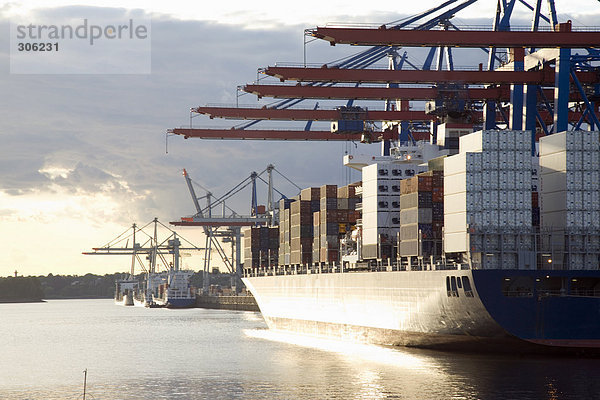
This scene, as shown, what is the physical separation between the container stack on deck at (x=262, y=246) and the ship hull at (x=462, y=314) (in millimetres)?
28980

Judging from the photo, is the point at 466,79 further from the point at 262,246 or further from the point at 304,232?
the point at 262,246

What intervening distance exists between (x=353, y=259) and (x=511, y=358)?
1984cm

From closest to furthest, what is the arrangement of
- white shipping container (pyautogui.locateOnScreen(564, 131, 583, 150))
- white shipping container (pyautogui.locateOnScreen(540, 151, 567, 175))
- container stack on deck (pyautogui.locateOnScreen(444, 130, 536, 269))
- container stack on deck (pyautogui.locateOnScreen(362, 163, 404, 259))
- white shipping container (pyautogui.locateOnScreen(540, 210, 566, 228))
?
container stack on deck (pyautogui.locateOnScreen(444, 130, 536, 269)) < white shipping container (pyautogui.locateOnScreen(540, 210, 566, 228)) < white shipping container (pyautogui.locateOnScreen(540, 151, 567, 175)) < white shipping container (pyautogui.locateOnScreen(564, 131, 583, 150)) < container stack on deck (pyautogui.locateOnScreen(362, 163, 404, 259))

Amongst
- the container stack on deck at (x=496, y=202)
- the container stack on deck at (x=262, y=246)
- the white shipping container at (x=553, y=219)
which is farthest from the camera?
the container stack on deck at (x=262, y=246)

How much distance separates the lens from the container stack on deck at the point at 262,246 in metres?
100

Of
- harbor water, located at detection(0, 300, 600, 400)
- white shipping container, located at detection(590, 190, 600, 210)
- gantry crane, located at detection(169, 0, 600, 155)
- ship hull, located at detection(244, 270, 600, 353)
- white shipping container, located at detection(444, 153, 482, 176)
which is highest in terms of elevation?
gantry crane, located at detection(169, 0, 600, 155)

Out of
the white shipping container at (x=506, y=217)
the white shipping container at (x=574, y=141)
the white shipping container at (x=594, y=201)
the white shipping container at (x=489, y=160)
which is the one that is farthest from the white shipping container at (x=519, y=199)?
the white shipping container at (x=594, y=201)

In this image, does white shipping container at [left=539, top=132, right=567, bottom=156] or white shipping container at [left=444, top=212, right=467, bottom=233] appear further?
white shipping container at [left=539, top=132, right=567, bottom=156]

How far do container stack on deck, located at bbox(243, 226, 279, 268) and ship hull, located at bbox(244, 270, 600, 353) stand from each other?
2898cm

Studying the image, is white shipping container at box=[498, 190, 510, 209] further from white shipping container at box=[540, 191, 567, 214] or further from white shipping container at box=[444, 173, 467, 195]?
white shipping container at box=[540, 191, 567, 214]

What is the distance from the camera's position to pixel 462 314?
54375 mm

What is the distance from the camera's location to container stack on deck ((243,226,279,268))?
330 feet

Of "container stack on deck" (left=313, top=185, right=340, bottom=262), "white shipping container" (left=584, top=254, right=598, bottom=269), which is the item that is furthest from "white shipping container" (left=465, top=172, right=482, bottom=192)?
"container stack on deck" (left=313, top=185, right=340, bottom=262)

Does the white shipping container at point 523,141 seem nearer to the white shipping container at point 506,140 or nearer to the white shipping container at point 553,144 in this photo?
the white shipping container at point 506,140
